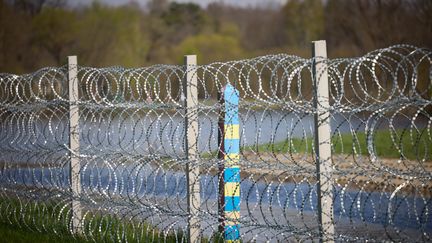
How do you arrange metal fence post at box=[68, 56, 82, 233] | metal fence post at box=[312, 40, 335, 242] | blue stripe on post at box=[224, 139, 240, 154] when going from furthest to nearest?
metal fence post at box=[68, 56, 82, 233]
blue stripe on post at box=[224, 139, 240, 154]
metal fence post at box=[312, 40, 335, 242]

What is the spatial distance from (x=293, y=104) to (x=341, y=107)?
1.24ft

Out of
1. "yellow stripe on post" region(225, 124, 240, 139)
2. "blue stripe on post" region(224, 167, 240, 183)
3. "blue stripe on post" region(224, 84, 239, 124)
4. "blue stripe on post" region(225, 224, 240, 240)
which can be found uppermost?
"blue stripe on post" region(224, 84, 239, 124)

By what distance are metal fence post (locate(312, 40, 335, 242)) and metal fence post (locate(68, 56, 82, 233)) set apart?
322cm

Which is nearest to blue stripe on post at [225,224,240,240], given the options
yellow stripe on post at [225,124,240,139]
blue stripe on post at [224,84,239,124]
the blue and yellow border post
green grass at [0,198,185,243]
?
the blue and yellow border post

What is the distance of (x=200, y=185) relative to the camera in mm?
6117

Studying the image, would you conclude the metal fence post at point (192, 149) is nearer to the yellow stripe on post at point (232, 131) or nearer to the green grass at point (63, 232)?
the yellow stripe on post at point (232, 131)

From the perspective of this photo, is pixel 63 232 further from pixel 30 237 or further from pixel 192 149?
pixel 192 149

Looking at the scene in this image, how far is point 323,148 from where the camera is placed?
4.82 metres

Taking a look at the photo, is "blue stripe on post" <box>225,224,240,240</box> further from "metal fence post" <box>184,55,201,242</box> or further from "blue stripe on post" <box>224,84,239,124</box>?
"blue stripe on post" <box>224,84,239,124</box>

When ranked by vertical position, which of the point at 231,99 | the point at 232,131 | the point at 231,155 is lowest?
the point at 231,155

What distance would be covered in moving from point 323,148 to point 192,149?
59.0 inches

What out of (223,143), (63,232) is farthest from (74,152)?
(223,143)

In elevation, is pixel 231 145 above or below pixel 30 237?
above

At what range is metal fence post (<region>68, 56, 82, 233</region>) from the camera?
7395mm
